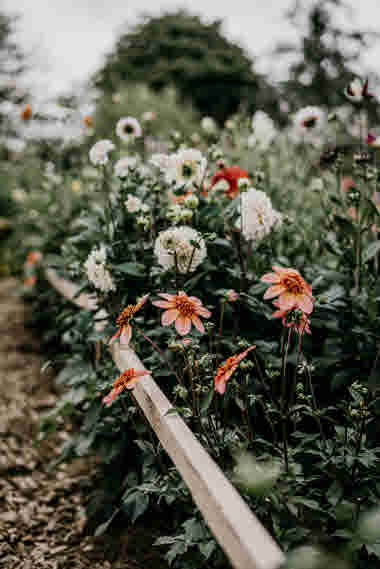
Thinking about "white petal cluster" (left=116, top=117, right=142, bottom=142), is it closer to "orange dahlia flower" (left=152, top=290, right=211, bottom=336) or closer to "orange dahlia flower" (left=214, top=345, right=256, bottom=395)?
"orange dahlia flower" (left=152, top=290, right=211, bottom=336)

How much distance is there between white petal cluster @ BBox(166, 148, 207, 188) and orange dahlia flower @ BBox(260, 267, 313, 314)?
2.14 ft

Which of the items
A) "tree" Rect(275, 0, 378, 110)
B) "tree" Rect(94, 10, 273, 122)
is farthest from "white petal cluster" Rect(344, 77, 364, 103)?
"tree" Rect(94, 10, 273, 122)

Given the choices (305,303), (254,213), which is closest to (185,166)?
(254,213)

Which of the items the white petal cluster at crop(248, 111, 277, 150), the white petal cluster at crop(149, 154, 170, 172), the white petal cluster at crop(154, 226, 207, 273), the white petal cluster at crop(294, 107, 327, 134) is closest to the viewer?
the white petal cluster at crop(154, 226, 207, 273)

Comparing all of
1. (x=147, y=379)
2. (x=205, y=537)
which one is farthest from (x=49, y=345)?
(x=205, y=537)

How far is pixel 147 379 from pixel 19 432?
1405mm

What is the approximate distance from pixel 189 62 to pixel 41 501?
19.3 metres

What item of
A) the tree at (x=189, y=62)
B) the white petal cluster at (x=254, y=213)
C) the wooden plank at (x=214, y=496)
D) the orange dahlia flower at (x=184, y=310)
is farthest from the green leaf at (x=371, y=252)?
the tree at (x=189, y=62)

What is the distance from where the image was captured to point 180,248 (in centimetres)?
137

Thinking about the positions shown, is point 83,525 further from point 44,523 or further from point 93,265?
point 93,265

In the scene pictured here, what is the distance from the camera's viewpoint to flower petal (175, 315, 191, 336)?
1113mm

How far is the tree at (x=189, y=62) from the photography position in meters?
18.2

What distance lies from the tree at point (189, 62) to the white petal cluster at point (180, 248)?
1795 centimetres

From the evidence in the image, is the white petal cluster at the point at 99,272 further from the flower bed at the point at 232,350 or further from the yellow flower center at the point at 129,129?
the yellow flower center at the point at 129,129
